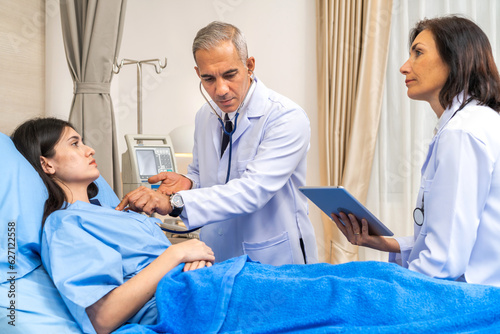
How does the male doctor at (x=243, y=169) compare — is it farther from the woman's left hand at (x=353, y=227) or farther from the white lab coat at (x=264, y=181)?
the woman's left hand at (x=353, y=227)

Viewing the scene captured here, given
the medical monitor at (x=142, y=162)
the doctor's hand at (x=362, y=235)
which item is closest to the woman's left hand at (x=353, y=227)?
the doctor's hand at (x=362, y=235)

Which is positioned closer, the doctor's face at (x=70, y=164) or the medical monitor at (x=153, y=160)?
the doctor's face at (x=70, y=164)

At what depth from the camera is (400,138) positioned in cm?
342

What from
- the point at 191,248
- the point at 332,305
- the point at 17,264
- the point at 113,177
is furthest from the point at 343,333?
the point at 113,177

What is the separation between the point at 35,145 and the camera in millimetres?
1567

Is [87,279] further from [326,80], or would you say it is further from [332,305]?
[326,80]

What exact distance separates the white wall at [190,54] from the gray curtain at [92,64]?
769 mm

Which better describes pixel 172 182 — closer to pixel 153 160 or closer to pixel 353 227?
pixel 353 227

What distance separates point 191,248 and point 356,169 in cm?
228

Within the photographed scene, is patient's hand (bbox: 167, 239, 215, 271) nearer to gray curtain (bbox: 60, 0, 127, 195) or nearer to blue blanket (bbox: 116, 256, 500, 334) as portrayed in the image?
blue blanket (bbox: 116, 256, 500, 334)

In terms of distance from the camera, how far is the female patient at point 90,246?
1.20 m

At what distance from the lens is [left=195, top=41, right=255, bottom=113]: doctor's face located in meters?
1.68

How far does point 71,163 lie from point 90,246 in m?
0.42

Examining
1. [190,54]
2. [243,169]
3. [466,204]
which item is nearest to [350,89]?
[190,54]
